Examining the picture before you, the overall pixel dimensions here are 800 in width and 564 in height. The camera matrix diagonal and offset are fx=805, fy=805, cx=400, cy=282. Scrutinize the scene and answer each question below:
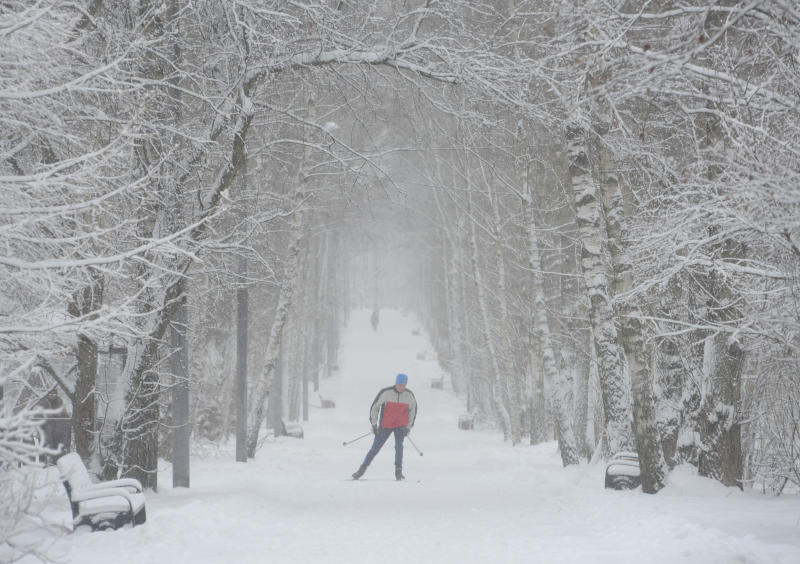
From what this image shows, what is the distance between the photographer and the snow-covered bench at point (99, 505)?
7.48 meters

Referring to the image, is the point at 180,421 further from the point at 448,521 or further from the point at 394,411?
the point at 448,521

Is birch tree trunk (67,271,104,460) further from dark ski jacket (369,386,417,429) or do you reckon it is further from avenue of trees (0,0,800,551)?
dark ski jacket (369,386,417,429)

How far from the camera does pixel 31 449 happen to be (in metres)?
4.68

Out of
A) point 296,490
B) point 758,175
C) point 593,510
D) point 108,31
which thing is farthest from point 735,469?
point 108,31

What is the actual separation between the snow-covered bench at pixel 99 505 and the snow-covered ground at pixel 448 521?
170 millimetres

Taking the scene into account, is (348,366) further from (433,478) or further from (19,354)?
(19,354)

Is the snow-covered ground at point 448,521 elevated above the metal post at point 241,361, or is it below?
below

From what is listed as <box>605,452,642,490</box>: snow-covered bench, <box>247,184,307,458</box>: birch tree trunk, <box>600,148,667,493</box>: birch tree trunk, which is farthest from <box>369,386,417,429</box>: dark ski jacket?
<box>600,148,667,493</box>: birch tree trunk

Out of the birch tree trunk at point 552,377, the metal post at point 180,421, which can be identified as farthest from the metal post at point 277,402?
the metal post at point 180,421

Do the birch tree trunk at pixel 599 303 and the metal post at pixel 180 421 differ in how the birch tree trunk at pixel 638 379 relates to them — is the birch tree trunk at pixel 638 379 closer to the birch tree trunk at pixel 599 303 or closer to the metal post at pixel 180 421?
the birch tree trunk at pixel 599 303

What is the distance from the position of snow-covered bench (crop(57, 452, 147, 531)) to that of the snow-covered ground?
0.56 ft

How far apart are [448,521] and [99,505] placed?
3.72 meters

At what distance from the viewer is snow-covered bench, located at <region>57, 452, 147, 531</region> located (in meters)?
7.48

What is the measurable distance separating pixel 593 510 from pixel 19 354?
619 centimetres
